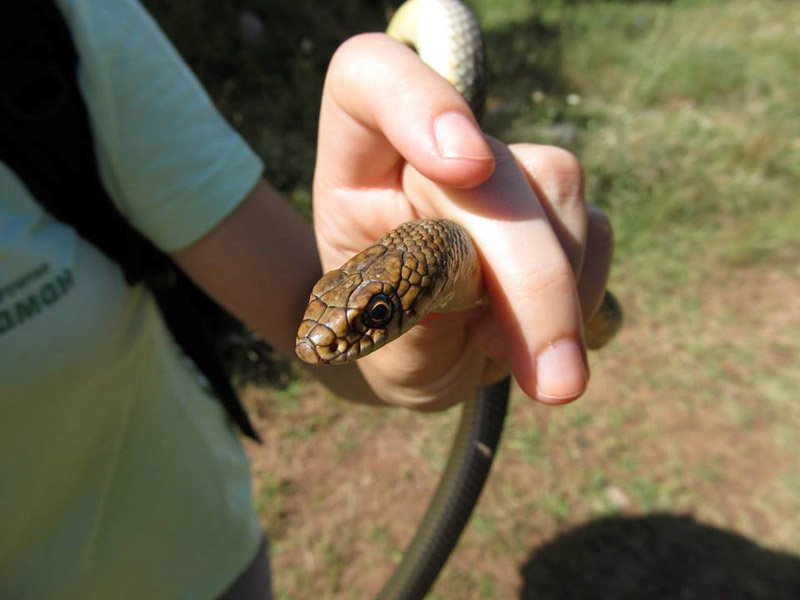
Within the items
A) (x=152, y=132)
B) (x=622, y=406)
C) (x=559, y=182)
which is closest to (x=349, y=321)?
(x=559, y=182)

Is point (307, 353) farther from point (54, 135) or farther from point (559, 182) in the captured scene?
point (54, 135)

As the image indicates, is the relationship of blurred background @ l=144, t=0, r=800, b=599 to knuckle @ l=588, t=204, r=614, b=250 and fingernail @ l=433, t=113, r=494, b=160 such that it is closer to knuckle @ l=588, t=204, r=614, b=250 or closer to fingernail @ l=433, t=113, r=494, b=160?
knuckle @ l=588, t=204, r=614, b=250

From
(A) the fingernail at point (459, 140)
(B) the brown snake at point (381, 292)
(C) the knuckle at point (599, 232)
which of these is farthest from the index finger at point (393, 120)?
(C) the knuckle at point (599, 232)

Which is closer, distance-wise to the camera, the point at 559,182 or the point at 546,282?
the point at 546,282

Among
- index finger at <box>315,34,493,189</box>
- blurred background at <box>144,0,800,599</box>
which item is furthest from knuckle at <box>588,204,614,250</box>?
blurred background at <box>144,0,800,599</box>

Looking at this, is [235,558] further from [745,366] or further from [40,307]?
[745,366]

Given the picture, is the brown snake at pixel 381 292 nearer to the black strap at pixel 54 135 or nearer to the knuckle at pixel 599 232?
the knuckle at pixel 599 232
